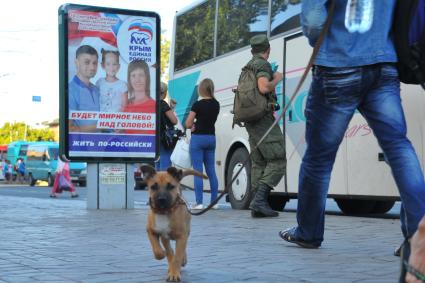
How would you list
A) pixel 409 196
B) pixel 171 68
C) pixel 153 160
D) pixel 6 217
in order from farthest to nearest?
pixel 171 68, pixel 153 160, pixel 6 217, pixel 409 196

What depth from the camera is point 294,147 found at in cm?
1048

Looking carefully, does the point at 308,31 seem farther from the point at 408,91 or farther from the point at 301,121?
the point at 301,121

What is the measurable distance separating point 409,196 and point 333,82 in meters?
0.91

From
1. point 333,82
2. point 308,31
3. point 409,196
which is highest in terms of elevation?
point 308,31

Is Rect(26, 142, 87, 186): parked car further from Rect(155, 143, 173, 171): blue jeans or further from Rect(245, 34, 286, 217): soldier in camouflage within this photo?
Rect(245, 34, 286, 217): soldier in camouflage

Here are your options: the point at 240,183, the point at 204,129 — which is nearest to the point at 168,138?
the point at 204,129

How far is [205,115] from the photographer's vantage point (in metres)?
10.8

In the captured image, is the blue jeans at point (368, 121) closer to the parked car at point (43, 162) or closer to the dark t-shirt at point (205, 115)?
the dark t-shirt at point (205, 115)

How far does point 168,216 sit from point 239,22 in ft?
26.6

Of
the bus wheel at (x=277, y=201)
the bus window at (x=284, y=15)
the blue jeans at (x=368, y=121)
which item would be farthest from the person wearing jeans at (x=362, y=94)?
the bus wheel at (x=277, y=201)

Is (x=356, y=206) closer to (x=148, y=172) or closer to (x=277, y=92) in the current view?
(x=277, y=92)

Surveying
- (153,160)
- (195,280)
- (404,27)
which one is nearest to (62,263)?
(195,280)

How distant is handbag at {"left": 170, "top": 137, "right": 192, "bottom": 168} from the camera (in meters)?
11.2

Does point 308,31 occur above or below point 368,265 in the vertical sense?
above
